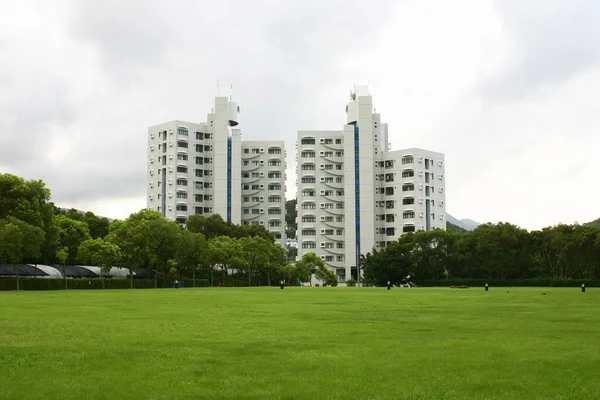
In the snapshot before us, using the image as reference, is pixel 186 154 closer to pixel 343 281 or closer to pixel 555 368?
pixel 343 281

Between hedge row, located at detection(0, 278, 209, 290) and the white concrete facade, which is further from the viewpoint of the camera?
the white concrete facade

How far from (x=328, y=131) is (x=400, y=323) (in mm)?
129971

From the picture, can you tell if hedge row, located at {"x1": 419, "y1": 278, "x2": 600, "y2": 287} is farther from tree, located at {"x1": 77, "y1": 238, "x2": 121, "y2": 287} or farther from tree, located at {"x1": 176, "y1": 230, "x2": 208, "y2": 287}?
tree, located at {"x1": 77, "y1": 238, "x2": 121, "y2": 287}

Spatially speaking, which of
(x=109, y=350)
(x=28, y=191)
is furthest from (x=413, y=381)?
(x=28, y=191)

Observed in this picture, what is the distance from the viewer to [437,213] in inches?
5807

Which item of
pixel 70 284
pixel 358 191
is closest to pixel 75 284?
pixel 70 284

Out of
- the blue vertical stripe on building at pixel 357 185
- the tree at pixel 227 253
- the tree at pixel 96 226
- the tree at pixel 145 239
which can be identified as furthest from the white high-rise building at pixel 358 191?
the tree at pixel 145 239

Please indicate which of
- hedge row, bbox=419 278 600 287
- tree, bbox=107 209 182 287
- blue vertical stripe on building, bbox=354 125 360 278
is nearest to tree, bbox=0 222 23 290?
tree, bbox=107 209 182 287

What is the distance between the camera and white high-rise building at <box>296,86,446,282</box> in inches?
5684

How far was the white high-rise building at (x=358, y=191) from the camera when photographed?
144375 millimetres

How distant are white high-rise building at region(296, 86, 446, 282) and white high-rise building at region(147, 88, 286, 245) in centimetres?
1046

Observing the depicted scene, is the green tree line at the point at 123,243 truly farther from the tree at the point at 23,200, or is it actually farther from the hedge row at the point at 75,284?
the hedge row at the point at 75,284

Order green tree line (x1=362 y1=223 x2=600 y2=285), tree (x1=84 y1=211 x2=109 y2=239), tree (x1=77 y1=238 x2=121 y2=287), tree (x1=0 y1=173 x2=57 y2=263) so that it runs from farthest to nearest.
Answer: tree (x1=84 y1=211 x2=109 y2=239) < green tree line (x1=362 y1=223 x2=600 y2=285) < tree (x1=77 y1=238 x2=121 y2=287) < tree (x1=0 y1=173 x2=57 y2=263)

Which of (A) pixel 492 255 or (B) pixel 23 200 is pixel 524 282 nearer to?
(A) pixel 492 255
